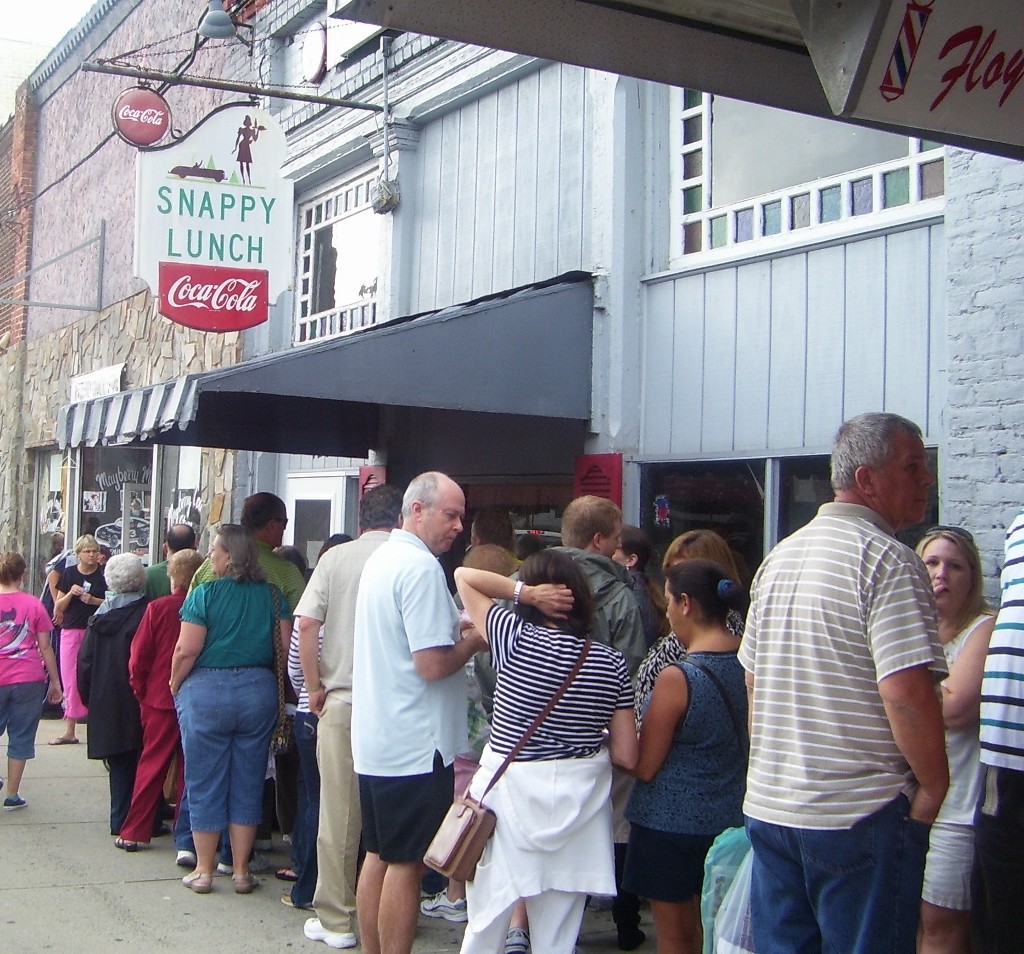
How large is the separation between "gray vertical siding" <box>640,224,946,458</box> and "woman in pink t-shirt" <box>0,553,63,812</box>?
4.13 m

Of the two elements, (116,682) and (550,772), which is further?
(116,682)

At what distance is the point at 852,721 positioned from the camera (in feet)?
10.4

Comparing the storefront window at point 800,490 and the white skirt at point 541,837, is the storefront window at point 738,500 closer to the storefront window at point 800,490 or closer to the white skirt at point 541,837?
the storefront window at point 800,490

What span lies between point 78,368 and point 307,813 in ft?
40.8

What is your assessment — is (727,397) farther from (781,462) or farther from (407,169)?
(407,169)

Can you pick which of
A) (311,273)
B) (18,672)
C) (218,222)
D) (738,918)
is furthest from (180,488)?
(738,918)

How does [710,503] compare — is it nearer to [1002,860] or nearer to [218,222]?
[1002,860]

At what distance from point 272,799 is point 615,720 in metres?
3.51

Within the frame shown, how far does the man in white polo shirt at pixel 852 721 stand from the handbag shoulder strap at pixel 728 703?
910mm

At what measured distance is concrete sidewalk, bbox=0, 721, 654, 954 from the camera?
551 centimetres

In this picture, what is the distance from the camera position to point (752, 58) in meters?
3.99

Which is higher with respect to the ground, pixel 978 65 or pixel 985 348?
pixel 978 65

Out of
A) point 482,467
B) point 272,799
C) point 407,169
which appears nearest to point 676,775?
point 272,799

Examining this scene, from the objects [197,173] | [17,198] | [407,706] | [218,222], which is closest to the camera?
[407,706]
